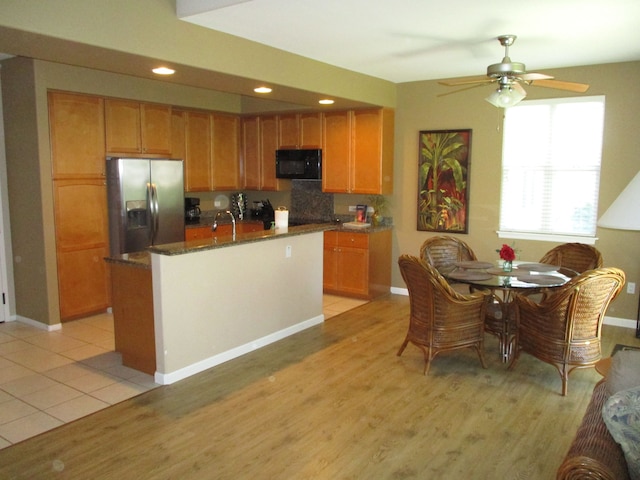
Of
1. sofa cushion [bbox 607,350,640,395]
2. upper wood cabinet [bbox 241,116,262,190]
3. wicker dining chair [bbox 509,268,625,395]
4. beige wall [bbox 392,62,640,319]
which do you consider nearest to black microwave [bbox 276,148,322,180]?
upper wood cabinet [bbox 241,116,262,190]

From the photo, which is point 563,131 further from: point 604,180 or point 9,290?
point 9,290

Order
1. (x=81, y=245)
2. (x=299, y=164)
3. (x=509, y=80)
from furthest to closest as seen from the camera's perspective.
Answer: (x=299, y=164) → (x=81, y=245) → (x=509, y=80)

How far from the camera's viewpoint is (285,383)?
384 cm

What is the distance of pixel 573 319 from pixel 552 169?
2391 millimetres

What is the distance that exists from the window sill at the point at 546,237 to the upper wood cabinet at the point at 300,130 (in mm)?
2559

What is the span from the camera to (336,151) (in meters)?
6.52

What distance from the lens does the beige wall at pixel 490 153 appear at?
5.07 m

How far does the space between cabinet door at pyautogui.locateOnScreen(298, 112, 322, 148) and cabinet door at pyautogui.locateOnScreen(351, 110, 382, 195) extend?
509mm

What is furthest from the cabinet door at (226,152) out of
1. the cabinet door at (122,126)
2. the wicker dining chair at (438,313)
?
the wicker dining chair at (438,313)

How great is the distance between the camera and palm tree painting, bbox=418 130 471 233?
19.7 ft

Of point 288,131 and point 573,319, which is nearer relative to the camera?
point 573,319

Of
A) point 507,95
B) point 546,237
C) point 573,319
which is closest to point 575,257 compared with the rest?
point 546,237

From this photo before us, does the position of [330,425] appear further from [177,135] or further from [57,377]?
[177,135]

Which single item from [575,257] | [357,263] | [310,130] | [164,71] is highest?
[164,71]
